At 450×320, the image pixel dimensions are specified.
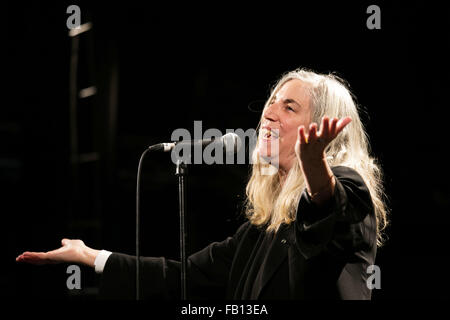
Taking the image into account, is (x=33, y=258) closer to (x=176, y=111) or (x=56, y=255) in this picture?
(x=56, y=255)

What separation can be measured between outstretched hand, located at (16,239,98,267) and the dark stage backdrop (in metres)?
1.25

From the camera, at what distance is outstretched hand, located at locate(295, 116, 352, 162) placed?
128 centimetres

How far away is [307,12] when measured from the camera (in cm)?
379

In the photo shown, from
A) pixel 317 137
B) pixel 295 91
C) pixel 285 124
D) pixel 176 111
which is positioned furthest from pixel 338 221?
pixel 176 111

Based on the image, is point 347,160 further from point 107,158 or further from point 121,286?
point 107,158

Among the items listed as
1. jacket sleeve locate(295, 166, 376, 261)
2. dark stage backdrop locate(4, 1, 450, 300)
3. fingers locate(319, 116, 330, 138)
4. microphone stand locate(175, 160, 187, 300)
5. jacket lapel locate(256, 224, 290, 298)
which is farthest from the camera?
dark stage backdrop locate(4, 1, 450, 300)

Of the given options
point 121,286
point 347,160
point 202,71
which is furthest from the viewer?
point 202,71

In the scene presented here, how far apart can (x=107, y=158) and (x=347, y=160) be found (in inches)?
81.4

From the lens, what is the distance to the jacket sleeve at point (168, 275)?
2180 mm

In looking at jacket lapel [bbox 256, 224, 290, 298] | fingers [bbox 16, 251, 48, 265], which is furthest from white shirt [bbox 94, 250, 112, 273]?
jacket lapel [bbox 256, 224, 290, 298]

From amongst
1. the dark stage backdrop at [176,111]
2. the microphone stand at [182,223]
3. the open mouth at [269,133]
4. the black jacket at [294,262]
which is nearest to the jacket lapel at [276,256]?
the black jacket at [294,262]

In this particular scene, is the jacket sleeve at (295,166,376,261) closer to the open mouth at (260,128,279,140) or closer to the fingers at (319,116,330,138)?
the fingers at (319,116,330,138)

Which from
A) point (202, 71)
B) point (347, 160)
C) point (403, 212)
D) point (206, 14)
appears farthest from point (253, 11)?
point (347, 160)

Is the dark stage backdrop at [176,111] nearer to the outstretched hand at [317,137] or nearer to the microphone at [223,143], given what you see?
the microphone at [223,143]
